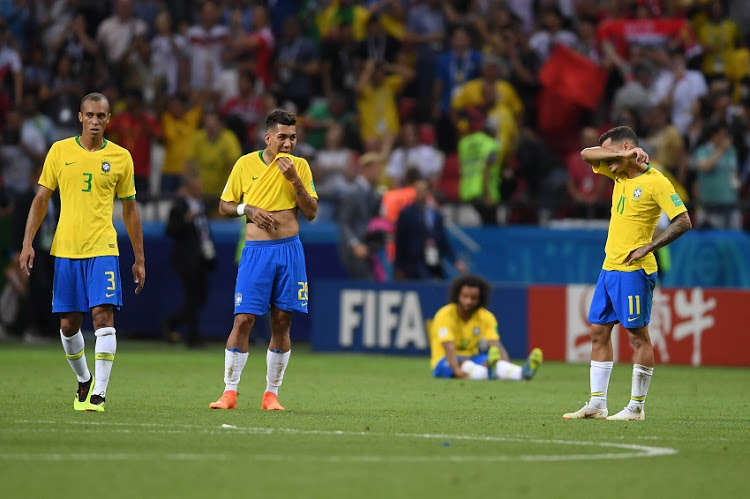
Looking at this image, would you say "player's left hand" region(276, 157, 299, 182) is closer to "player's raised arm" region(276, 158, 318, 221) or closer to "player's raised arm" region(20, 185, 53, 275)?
"player's raised arm" region(276, 158, 318, 221)

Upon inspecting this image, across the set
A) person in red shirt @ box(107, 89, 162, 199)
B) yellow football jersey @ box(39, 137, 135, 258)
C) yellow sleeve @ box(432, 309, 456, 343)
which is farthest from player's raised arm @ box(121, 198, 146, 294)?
person in red shirt @ box(107, 89, 162, 199)

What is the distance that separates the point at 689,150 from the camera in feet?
69.2

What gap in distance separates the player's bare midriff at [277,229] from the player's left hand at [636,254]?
2694mm

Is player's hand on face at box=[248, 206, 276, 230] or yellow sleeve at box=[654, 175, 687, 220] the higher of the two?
yellow sleeve at box=[654, 175, 687, 220]

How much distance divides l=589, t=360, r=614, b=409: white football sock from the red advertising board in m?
7.93

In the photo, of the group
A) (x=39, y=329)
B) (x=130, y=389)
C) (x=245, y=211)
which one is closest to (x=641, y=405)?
(x=245, y=211)

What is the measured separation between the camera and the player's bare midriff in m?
11.5

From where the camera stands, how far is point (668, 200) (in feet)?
35.7

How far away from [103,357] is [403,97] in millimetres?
13383

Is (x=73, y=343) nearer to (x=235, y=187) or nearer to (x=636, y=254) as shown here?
(x=235, y=187)

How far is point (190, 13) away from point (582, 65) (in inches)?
300

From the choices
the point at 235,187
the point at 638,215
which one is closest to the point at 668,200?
the point at 638,215

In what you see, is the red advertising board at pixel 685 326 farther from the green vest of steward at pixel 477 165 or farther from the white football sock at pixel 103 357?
the white football sock at pixel 103 357

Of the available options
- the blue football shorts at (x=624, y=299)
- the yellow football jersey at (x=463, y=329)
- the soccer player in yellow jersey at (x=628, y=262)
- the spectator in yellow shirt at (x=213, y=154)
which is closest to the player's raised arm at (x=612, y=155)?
the soccer player in yellow jersey at (x=628, y=262)
